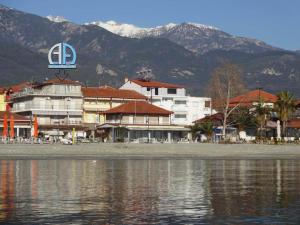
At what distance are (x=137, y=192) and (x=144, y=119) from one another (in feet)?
246

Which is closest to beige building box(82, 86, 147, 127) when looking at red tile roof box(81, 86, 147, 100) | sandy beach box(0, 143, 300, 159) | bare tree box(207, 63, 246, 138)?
red tile roof box(81, 86, 147, 100)

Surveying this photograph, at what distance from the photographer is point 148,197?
33094 mm

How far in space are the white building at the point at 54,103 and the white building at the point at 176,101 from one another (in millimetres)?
17578

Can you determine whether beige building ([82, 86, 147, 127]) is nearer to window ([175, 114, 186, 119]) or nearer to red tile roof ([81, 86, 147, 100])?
red tile roof ([81, 86, 147, 100])

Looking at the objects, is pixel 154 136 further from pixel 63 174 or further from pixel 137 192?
pixel 137 192

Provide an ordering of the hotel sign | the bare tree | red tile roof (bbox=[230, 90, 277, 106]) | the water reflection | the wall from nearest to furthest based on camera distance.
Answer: the water reflection, the hotel sign, red tile roof (bbox=[230, 90, 277, 106]), the wall, the bare tree

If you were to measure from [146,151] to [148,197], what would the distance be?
149ft

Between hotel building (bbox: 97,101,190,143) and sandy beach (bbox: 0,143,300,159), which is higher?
hotel building (bbox: 97,101,190,143)

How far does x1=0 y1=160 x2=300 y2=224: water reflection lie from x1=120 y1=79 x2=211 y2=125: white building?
259 feet

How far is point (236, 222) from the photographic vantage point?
25.6 metres

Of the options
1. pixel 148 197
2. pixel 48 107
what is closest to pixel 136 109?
pixel 48 107

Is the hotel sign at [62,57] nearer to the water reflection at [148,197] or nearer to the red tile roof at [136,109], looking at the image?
the red tile roof at [136,109]

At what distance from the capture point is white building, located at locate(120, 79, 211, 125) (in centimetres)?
12825

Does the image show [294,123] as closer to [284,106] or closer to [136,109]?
[284,106]
